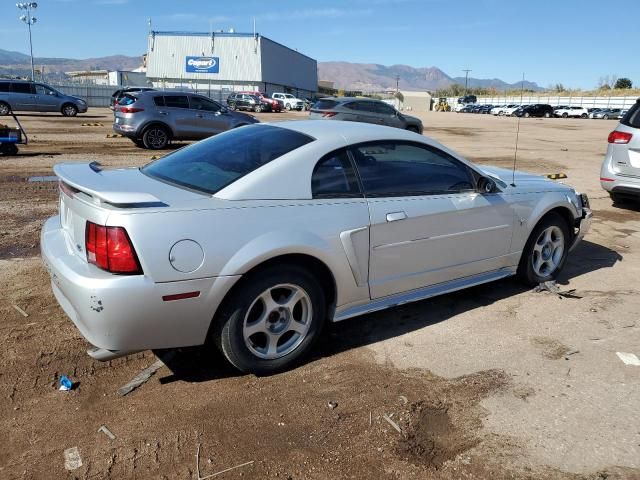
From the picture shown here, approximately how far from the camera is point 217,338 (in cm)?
322

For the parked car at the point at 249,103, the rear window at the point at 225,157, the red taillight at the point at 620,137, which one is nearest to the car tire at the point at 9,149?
the rear window at the point at 225,157

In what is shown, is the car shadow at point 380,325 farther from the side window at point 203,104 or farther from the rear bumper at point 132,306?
the side window at point 203,104

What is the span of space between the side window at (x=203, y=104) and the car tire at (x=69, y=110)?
18040mm

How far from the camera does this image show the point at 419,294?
160 inches

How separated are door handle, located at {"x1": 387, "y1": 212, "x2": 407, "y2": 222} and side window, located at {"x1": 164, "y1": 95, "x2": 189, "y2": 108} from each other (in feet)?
42.6

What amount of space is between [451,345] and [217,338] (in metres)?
1.72

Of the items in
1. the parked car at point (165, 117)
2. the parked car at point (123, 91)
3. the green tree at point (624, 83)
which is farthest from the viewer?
the green tree at point (624, 83)

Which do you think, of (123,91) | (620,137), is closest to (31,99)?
(123,91)

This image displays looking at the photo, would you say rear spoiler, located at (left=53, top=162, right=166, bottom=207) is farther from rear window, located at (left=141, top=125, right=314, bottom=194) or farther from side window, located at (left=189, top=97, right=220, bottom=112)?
side window, located at (left=189, top=97, right=220, bottom=112)

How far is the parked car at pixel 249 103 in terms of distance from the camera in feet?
146

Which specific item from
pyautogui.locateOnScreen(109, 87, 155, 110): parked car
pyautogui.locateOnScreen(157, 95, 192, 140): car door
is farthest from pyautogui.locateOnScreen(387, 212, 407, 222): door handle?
pyautogui.locateOnScreen(109, 87, 155, 110): parked car

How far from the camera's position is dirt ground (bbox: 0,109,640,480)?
8.70ft

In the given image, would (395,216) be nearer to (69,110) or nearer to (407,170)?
(407,170)

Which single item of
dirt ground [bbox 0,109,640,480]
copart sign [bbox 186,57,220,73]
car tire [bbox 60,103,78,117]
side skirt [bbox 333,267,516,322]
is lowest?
dirt ground [bbox 0,109,640,480]
